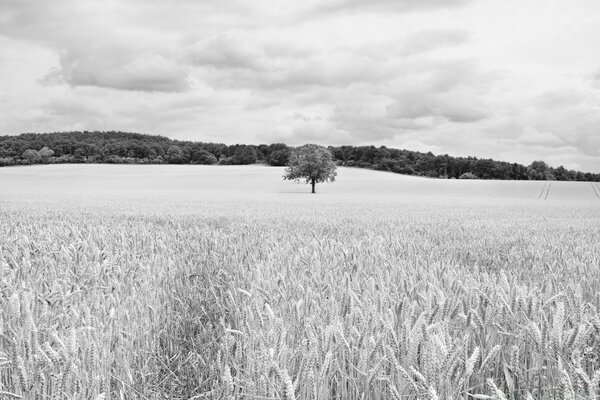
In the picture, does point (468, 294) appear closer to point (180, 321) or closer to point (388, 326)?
point (388, 326)

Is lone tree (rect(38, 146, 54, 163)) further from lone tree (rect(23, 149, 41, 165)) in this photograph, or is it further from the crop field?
the crop field

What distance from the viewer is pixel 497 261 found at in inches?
237

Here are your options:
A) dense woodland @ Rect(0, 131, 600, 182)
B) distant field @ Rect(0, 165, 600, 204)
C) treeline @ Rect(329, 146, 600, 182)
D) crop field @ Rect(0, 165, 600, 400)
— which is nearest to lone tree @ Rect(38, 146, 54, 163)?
dense woodland @ Rect(0, 131, 600, 182)

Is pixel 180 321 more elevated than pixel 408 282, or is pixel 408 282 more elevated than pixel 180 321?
pixel 408 282

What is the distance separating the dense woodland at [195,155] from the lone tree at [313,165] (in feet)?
172

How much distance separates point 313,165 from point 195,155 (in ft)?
234

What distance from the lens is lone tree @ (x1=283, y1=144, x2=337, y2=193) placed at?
75.2 metres

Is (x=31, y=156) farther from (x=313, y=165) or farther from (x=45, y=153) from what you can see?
(x=313, y=165)

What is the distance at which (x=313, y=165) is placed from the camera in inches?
2955

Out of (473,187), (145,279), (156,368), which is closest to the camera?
(156,368)

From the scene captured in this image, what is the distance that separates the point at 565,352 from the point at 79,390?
1.95m

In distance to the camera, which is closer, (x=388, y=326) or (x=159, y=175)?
(x=388, y=326)

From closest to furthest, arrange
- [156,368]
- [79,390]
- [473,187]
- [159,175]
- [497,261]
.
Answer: [79,390]
[156,368]
[497,261]
[473,187]
[159,175]

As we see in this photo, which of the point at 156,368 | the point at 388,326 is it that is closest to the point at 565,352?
the point at 388,326
